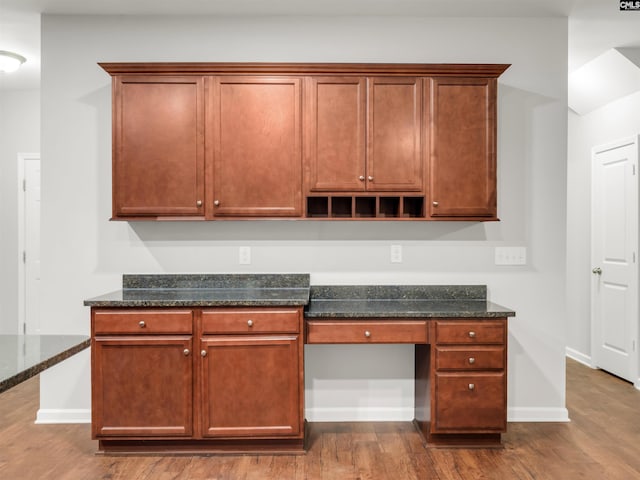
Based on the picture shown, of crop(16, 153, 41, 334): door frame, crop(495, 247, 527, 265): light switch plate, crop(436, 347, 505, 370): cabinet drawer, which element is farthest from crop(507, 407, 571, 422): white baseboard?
crop(16, 153, 41, 334): door frame

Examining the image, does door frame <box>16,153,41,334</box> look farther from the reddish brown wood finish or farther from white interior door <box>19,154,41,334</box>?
the reddish brown wood finish

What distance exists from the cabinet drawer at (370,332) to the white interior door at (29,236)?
334cm

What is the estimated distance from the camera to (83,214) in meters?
3.41

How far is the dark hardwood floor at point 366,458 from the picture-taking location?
105 inches

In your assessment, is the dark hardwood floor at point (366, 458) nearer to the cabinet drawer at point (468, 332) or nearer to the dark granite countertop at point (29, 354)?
the cabinet drawer at point (468, 332)

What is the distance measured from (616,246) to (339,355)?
274cm

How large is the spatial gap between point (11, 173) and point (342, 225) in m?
3.48

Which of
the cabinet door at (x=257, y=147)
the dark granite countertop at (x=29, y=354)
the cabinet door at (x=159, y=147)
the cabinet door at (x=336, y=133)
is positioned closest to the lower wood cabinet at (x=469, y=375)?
the cabinet door at (x=336, y=133)

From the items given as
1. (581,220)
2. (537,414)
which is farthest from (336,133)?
(581,220)

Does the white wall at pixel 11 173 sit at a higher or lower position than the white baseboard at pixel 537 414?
higher

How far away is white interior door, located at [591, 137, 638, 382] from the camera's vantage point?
4242 millimetres

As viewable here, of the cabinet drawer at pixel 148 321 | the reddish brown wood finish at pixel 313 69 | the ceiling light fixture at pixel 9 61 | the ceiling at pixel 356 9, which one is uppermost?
the ceiling at pixel 356 9

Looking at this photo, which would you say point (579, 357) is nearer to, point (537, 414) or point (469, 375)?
point (537, 414)

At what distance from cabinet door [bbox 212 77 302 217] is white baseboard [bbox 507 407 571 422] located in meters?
1.97
